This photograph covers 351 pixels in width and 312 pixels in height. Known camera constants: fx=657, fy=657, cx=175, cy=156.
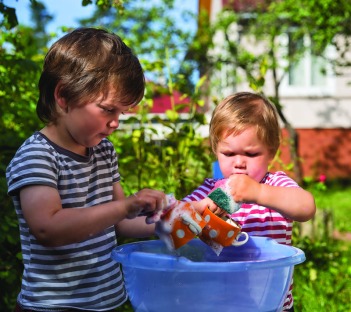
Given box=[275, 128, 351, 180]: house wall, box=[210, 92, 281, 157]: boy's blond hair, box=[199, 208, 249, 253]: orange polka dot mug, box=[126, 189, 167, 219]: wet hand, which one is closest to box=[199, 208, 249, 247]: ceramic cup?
box=[199, 208, 249, 253]: orange polka dot mug

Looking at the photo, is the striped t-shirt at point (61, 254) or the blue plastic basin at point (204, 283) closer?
the blue plastic basin at point (204, 283)

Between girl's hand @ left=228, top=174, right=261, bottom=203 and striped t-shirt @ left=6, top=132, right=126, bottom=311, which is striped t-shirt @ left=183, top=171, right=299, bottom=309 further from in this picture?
striped t-shirt @ left=6, top=132, right=126, bottom=311

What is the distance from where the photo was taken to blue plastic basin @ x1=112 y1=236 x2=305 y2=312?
4.90 ft

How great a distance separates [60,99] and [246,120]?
65cm

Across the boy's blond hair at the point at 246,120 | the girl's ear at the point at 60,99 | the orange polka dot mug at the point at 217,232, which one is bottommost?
the orange polka dot mug at the point at 217,232

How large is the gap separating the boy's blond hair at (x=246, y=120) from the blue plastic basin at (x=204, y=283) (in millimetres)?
616

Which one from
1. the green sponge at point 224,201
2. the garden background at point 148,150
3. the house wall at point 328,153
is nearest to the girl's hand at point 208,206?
the green sponge at point 224,201

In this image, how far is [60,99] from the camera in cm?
188

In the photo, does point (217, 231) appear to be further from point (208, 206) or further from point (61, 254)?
point (61, 254)

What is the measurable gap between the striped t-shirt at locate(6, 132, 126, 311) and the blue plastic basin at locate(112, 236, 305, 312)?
242 mm

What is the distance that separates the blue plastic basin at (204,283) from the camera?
1493mm

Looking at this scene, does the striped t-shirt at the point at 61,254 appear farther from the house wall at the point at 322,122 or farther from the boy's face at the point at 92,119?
the house wall at the point at 322,122

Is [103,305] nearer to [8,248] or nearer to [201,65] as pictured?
[8,248]

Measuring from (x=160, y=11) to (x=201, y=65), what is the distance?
2327 millimetres
